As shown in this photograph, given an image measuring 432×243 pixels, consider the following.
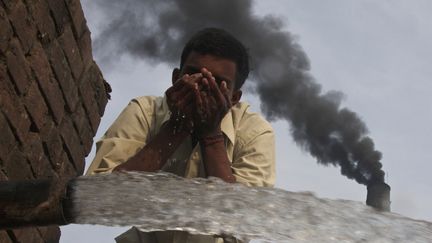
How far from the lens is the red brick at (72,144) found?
11.6ft

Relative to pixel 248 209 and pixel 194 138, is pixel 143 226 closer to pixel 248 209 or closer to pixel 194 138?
pixel 248 209

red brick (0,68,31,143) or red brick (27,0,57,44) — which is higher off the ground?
red brick (27,0,57,44)

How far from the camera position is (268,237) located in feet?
5.87

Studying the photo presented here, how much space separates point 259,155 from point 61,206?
107cm

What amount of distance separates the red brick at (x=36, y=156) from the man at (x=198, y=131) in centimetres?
73

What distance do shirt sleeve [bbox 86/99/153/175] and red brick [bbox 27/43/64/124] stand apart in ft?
2.51

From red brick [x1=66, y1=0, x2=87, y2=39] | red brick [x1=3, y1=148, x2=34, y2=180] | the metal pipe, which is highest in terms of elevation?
red brick [x1=66, y1=0, x2=87, y2=39]

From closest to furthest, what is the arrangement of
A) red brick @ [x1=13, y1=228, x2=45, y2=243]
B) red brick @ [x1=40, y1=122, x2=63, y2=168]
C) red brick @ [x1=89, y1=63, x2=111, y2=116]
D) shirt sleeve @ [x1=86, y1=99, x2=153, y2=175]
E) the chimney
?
shirt sleeve @ [x1=86, y1=99, x2=153, y2=175] → red brick @ [x1=13, y1=228, x2=45, y2=243] → red brick @ [x1=40, y1=122, x2=63, y2=168] → red brick @ [x1=89, y1=63, x2=111, y2=116] → the chimney

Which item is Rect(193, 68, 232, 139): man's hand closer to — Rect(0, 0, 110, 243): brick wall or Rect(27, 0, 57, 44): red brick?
Rect(0, 0, 110, 243): brick wall

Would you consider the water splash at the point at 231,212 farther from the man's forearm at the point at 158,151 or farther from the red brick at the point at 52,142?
the red brick at the point at 52,142

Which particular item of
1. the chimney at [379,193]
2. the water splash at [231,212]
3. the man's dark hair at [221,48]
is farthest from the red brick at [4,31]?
the chimney at [379,193]

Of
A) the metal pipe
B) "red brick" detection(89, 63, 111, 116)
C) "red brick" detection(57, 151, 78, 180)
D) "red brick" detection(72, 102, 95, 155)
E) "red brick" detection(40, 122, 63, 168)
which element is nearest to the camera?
the metal pipe

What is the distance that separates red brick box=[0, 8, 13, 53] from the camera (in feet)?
9.36

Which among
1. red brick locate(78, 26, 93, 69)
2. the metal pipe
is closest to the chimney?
red brick locate(78, 26, 93, 69)
